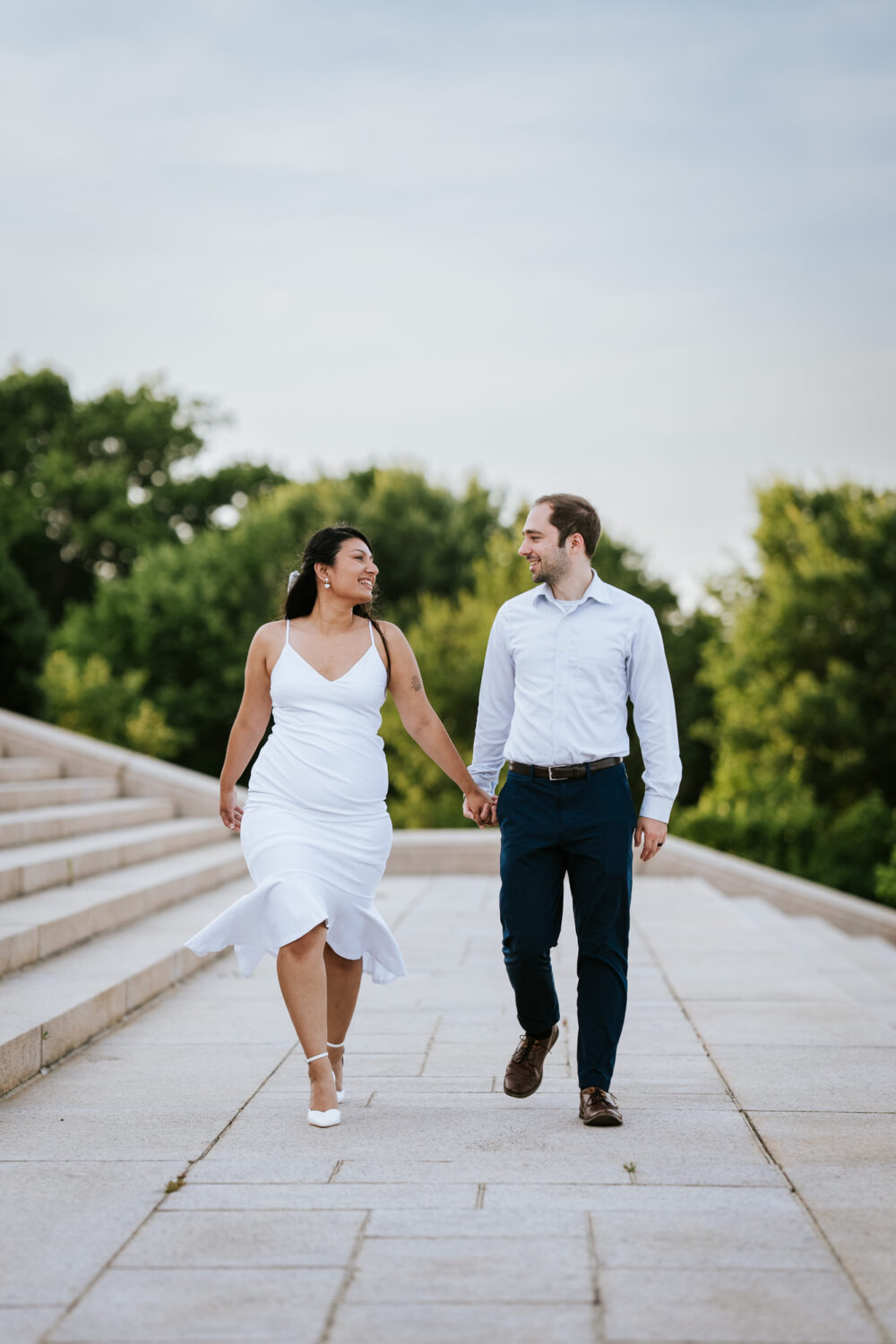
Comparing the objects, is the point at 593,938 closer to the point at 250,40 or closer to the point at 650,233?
the point at 250,40

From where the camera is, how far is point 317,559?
4453 millimetres

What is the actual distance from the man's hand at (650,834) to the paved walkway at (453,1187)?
0.87 m

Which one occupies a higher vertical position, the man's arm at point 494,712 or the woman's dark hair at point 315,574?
the woman's dark hair at point 315,574

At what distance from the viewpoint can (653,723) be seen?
170 inches

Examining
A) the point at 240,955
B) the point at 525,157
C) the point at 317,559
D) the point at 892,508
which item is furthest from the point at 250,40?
the point at 892,508

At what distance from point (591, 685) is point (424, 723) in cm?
65

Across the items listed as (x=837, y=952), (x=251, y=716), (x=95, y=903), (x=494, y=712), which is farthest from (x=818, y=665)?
(x=251, y=716)

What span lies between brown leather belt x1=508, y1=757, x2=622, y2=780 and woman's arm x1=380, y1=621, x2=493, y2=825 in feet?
0.92

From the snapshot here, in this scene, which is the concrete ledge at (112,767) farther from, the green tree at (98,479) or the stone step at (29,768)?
the green tree at (98,479)

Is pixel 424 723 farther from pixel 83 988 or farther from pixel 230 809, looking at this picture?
pixel 83 988

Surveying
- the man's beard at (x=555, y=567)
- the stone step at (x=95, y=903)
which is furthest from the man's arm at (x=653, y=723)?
the stone step at (x=95, y=903)

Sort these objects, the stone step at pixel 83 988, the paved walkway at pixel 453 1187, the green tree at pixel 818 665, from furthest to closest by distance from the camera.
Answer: the green tree at pixel 818 665
the stone step at pixel 83 988
the paved walkway at pixel 453 1187

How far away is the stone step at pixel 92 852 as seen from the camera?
7.41 meters

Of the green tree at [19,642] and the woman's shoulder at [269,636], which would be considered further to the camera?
the green tree at [19,642]
